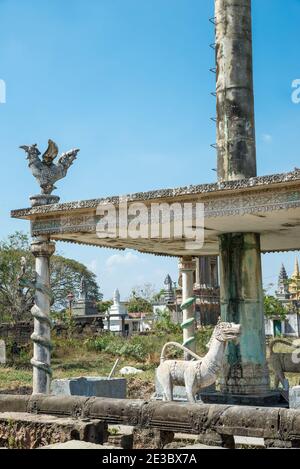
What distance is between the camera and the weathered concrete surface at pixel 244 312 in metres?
10.3

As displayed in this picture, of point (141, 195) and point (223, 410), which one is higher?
point (141, 195)

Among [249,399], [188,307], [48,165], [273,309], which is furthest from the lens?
[273,309]

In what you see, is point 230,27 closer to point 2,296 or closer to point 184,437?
point 184,437

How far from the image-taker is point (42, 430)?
7.06m

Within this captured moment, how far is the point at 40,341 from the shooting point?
36.5 ft

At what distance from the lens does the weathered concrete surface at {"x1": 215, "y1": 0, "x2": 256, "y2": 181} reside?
35.8ft

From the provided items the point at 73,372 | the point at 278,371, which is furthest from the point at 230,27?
the point at 73,372

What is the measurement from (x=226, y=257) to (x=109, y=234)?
1.92 metres

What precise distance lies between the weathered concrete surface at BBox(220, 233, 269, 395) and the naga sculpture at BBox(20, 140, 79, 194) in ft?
10.3

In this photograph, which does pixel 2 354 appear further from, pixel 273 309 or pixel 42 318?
pixel 273 309

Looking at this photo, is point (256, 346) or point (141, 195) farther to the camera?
point (256, 346)

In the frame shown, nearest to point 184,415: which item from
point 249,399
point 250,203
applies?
point 250,203

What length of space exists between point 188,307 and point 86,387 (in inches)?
107

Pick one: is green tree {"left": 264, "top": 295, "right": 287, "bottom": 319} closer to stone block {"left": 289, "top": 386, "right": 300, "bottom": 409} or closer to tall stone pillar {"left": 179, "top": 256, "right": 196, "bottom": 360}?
tall stone pillar {"left": 179, "top": 256, "right": 196, "bottom": 360}
